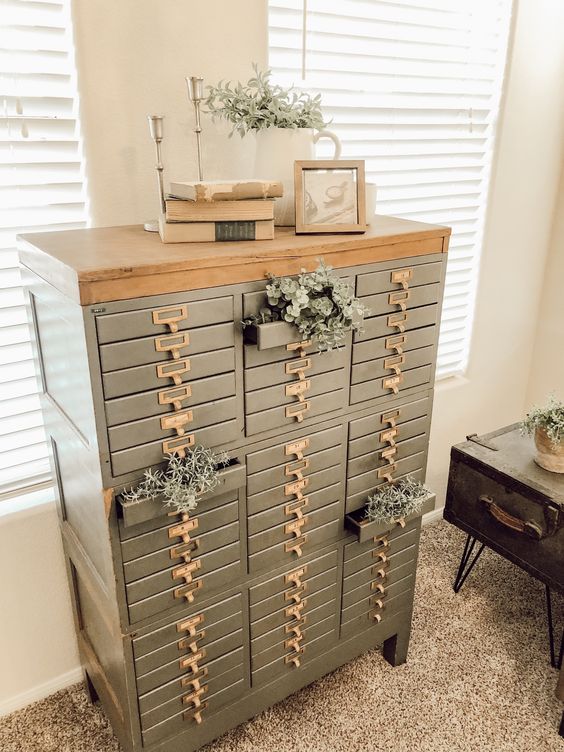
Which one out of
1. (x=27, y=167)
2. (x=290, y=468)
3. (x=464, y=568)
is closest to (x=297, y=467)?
(x=290, y=468)

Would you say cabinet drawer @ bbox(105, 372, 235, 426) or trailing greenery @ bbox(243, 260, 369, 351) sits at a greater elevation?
trailing greenery @ bbox(243, 260, 369, 351)

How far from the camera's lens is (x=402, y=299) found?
1.52 metres

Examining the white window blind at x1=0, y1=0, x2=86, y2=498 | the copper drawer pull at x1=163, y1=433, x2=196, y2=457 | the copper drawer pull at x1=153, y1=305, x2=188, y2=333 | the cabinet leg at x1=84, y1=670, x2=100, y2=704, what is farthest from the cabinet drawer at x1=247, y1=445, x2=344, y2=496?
the cabinet leg at x1=84, y1=670, x2=100, y2=704

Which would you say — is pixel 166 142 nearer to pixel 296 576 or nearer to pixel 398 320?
pixel 398 320

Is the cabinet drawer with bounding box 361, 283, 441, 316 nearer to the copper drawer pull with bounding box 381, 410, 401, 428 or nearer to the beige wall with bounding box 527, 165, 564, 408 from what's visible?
the copper drawer pull with bounding box 381, 410, 401, 428

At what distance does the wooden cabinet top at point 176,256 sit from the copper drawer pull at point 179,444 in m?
0.30

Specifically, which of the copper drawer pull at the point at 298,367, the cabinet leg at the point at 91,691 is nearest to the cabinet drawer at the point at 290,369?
the copper drawer pull at the point at 298,367

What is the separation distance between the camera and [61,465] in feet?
4.93

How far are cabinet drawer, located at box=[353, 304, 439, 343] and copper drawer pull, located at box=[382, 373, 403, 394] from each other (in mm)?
A: 119

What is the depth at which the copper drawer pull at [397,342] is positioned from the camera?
1546 mm

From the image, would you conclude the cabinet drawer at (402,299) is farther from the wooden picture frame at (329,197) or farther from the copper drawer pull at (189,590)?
the copper drawer pull at (189,590)

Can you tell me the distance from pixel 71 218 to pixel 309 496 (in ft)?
2.99

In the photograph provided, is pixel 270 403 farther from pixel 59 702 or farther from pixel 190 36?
pixel 59 702

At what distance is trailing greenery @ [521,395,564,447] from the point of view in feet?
6.24
